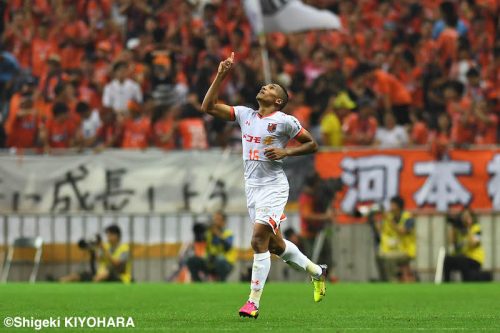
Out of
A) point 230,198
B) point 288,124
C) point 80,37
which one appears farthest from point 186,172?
point 288,124

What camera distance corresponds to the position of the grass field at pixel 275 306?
11.9 meters

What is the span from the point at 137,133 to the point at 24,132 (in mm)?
2161

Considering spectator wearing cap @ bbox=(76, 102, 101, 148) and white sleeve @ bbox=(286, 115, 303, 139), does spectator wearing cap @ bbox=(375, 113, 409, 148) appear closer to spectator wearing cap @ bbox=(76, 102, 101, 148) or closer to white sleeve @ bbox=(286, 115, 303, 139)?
spectator wearing cap @ bbox=(76, 102, 101, 148)

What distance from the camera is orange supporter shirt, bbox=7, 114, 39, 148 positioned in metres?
25.2

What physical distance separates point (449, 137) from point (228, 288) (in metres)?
6.81

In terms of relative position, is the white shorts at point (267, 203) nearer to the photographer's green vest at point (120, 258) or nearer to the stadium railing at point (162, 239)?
the photographer's green vest at point (120, 258)

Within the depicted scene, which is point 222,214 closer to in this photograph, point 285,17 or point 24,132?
point 24,132

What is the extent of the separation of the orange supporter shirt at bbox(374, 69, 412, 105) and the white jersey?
42.9 ft

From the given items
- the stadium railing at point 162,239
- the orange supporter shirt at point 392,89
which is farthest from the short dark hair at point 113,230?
the orange supporter shirt at point 392,89

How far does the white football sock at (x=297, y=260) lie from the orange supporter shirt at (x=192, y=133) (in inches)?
430

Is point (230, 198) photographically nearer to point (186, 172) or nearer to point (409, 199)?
point (186, 172)

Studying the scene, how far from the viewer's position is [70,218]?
79.0 ft

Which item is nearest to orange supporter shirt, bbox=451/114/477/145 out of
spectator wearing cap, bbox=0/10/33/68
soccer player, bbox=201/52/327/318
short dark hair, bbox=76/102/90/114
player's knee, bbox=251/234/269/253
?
short dark hair, bbox=76/102/90/114

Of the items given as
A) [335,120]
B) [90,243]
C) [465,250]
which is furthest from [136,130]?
[465,250]
